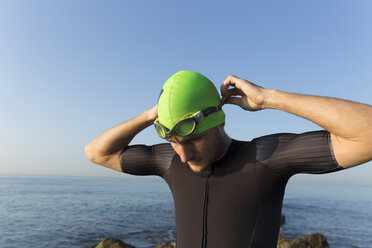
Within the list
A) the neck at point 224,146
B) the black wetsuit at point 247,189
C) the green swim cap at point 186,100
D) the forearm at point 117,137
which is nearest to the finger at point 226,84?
the green swim cap at point 186,100

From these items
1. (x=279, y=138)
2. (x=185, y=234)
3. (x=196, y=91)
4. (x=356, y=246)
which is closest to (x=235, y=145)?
(x=279, y=138)

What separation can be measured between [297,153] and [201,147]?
843 millimetres

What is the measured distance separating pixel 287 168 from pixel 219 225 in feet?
2.77

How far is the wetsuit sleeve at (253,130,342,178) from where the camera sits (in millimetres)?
2125

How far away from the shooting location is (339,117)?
1.97 m

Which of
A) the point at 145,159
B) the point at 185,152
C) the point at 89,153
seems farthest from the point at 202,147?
the point at 89,153

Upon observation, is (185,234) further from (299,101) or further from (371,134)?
(371,134)

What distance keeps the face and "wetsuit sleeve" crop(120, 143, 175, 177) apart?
708 mm

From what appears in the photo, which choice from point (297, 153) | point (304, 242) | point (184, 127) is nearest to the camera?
point (297, 153)

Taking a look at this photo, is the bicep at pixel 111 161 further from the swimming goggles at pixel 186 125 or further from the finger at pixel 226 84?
the finger at pixel 226 84

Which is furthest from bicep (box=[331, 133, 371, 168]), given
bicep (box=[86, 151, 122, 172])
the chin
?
bicep (box=[86, 151, 122, 172])

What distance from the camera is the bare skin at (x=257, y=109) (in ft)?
6.37

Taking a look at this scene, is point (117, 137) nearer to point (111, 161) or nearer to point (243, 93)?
point (111, 161)

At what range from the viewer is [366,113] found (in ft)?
6.29
